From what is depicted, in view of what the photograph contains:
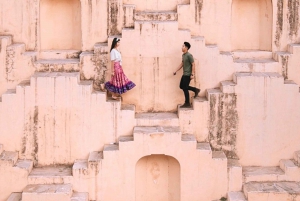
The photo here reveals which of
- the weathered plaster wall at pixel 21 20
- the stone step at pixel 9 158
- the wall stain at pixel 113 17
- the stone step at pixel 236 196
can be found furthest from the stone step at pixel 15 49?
the stone step at pixel 236 196

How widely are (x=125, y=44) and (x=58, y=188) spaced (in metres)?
4.19

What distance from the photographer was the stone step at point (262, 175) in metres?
15.9

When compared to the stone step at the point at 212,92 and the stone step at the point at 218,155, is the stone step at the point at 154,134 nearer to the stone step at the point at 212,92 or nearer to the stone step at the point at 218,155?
the stone step at the point at 218,155

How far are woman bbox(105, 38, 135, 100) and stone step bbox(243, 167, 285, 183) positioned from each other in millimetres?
3803

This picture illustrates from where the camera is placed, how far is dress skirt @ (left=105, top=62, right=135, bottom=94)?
16.2m

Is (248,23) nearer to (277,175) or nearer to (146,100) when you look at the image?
(146,100)

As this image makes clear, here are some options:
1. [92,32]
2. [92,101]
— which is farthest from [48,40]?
[92,101]

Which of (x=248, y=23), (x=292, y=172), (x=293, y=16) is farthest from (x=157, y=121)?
(x=293, y=16)

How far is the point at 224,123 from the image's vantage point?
53.7ft

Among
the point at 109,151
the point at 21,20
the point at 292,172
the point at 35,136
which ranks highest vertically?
the point at 21,20

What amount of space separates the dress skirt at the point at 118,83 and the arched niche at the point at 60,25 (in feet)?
6.15

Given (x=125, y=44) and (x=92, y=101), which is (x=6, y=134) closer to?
(x=92, y=101)

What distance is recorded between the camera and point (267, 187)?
15.6 m

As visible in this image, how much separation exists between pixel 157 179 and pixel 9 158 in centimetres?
390
